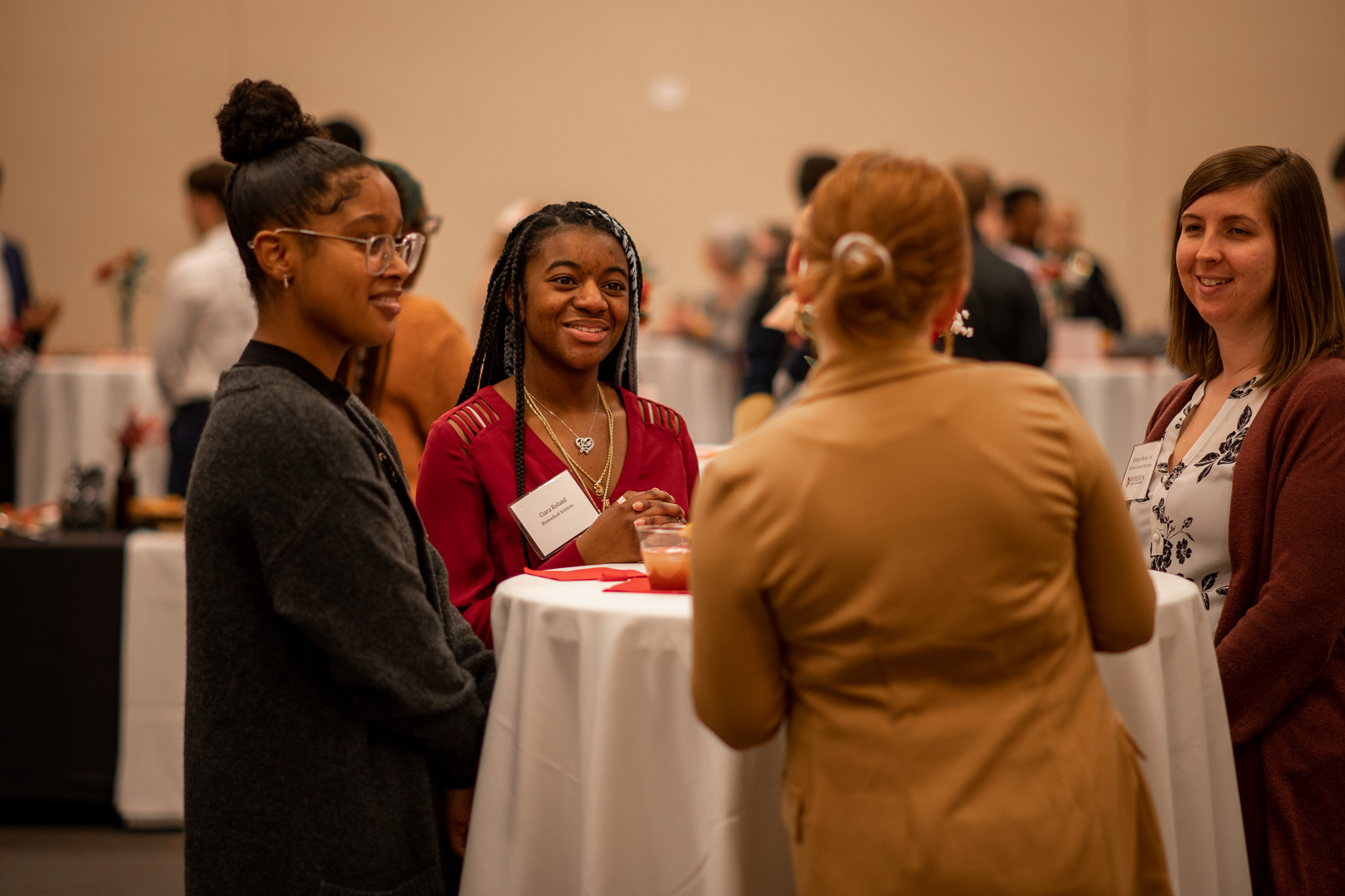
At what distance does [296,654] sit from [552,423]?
0.79m

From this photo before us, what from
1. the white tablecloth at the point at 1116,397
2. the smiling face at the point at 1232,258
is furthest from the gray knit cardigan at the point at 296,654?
the white tablecloth at the point at 1116,397

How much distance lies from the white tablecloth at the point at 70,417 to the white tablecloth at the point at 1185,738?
4.68m

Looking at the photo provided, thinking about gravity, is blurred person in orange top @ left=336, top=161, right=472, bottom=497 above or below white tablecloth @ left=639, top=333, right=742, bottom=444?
above

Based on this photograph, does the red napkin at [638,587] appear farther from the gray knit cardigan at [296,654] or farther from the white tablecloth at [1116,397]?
the white tablecloth at [1116,397]

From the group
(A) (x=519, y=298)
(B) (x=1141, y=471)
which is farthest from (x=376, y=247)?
(B) (x=1141, y=471)

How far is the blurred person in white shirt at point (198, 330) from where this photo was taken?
4230 millimetres

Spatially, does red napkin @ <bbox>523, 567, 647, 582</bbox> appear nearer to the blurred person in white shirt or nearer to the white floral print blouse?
the white floral print blouse

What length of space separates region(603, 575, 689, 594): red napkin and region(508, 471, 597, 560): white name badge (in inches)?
9.1

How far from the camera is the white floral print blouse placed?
1.90 meters

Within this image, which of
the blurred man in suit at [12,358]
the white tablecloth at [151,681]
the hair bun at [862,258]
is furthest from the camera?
the blurred man in suit at [12,358]

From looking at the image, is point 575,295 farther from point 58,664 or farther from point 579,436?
point 58,664

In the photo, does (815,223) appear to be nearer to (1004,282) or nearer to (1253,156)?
(1253,156)

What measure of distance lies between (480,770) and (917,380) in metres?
0.80

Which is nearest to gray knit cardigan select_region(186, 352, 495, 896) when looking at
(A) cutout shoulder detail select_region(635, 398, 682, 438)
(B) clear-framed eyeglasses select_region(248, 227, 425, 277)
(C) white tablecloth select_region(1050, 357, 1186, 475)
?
(B) clear-framed eyeglasses select_region(248, 227, 425, 277)
